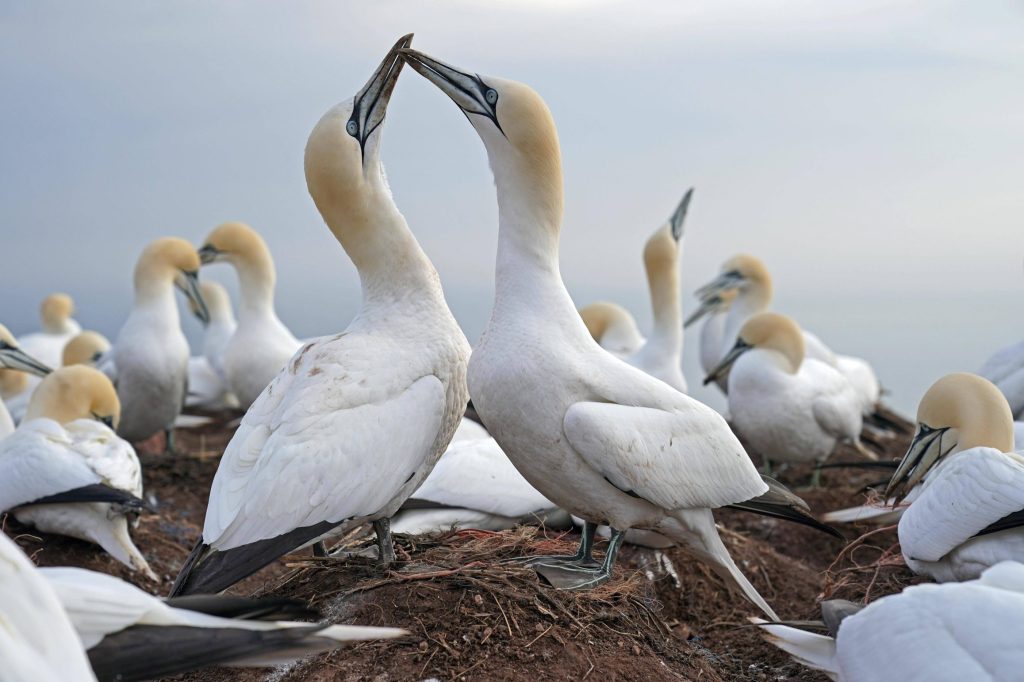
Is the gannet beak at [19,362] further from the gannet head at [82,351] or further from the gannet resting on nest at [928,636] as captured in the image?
the gannet resting on nest at [928,636]

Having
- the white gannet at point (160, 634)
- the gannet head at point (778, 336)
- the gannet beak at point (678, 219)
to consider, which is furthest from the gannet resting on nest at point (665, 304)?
the white gannet at point (160, 634)

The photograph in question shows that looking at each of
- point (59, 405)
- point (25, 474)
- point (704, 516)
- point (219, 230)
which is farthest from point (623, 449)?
point (219, 230)

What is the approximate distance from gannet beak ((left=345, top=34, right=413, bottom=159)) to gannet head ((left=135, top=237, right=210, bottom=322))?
212 inches

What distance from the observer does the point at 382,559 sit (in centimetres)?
420

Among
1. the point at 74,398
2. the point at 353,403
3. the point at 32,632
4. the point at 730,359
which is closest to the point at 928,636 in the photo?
the point at 353,403

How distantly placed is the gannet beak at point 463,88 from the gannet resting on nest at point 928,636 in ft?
6.39

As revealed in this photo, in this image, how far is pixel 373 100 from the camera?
178 inches

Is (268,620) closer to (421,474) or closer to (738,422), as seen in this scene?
(421,474)

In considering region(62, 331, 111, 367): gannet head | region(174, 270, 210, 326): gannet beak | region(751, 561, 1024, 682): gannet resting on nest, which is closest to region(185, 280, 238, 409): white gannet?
region(62, 331, 111, 367): gannet head

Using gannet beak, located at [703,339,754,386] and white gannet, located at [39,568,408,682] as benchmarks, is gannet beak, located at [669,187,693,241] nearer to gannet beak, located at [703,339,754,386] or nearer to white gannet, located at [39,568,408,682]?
gannet beak, located at [703,339,754,386]

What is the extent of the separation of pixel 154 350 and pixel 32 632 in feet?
22.5

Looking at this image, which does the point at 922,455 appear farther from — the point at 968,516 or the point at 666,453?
the point at 666,453

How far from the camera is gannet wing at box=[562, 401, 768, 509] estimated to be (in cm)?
392

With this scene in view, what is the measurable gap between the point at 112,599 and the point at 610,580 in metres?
2.03
